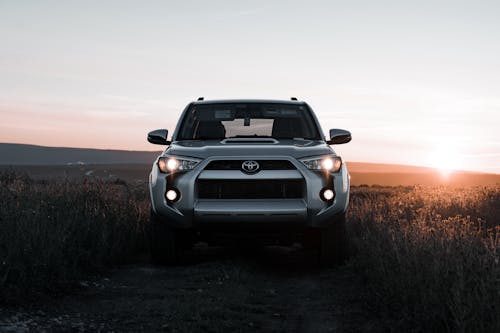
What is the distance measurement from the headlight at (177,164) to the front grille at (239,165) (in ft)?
0.62

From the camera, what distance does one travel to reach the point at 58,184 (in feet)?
35.1

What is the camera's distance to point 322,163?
745cm

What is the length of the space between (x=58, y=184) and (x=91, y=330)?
5749mm

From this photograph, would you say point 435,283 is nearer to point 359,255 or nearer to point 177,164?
point 359,255

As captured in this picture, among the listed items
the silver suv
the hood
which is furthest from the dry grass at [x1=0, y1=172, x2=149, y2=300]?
the hood

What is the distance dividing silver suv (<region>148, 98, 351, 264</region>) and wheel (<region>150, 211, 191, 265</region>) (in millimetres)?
13

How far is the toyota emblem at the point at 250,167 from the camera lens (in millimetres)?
7246

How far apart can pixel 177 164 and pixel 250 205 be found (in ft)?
3.07

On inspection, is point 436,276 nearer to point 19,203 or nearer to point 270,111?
point 270,111

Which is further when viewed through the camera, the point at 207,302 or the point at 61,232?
the point at 61,232

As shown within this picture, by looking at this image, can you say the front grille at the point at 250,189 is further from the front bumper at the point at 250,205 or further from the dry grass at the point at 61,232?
the dry grass at the point at 61,232

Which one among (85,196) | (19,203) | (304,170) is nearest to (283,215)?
(304,170)

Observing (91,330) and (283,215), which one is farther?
(283,215)

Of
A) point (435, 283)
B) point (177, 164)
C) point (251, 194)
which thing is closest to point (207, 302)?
point (251, 194)
